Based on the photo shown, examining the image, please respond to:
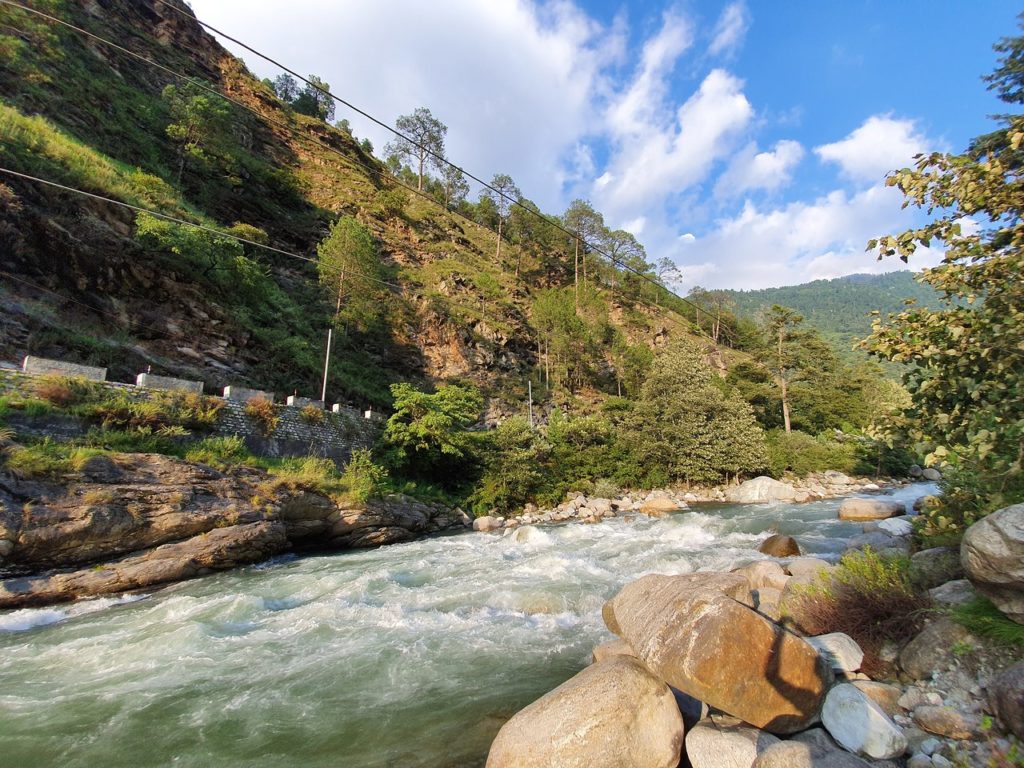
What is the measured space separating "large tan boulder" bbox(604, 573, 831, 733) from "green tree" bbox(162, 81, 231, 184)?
3690 centimetres

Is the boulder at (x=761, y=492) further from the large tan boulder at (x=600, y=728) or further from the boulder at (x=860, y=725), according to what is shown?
the large tan boulder at (x=600, y=728)

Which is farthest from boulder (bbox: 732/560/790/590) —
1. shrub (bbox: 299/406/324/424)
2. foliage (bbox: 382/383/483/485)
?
shrub (bbox: 299/406/324/424)

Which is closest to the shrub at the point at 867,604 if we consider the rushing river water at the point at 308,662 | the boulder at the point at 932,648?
the boulder at the point at 932,648

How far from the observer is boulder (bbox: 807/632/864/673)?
4.02 metres

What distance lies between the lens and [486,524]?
1895 cm

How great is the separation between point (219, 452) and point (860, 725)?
1478 centimetres

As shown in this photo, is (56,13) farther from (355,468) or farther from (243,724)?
(243,724)

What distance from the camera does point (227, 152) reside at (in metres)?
37.4

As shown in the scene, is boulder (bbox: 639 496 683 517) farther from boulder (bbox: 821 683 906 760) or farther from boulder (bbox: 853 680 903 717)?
boulder (bbox: 821 683 906 760)

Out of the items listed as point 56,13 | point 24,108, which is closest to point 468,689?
point 24,108

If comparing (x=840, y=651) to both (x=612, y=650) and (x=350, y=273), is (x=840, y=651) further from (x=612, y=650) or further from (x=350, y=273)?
(x=350, y=273)

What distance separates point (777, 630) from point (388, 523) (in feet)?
45.3

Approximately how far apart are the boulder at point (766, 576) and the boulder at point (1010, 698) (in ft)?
11.5

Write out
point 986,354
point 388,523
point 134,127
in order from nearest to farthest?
point 986,354, point 388,523, point 134,127
